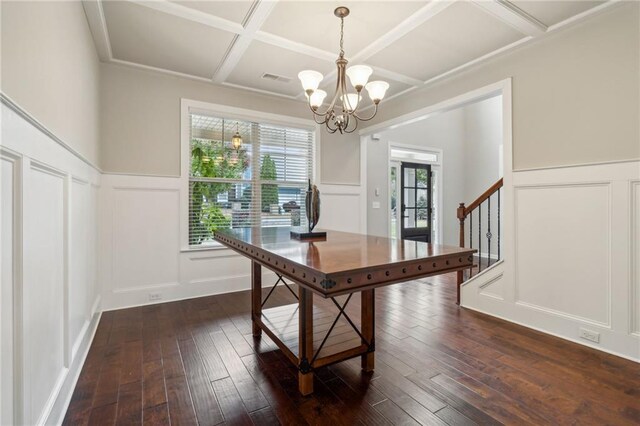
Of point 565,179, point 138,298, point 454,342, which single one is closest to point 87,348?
point 138,298

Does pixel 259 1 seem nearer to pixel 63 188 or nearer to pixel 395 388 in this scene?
pixel 63 188

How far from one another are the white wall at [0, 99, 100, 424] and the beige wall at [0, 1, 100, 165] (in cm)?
11

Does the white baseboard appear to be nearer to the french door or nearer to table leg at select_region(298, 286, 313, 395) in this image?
table leg at select_region(298, 286, 313, 395)

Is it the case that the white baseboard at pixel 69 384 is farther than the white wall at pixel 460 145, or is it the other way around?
the white wall at pixel 460 145

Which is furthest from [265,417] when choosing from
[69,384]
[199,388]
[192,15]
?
[192,15]

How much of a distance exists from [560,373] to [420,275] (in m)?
1.52

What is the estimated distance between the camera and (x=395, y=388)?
187 cm

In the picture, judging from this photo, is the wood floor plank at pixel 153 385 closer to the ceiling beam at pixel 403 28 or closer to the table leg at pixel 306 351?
the table leg at pixel 306 351

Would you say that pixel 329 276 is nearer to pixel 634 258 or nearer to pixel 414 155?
pixel 634 258

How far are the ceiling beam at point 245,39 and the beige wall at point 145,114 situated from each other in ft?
1.18

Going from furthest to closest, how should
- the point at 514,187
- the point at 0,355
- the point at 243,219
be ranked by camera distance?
the point at 243,219
the point at 514,187
the point at 0,355

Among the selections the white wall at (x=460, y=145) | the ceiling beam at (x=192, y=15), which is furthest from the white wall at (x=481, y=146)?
the ceiling beam at (x=192, y=15)

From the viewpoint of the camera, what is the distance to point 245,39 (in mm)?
2752

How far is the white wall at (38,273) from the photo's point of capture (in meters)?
1.02
